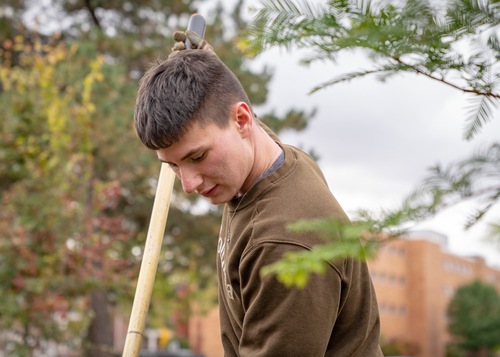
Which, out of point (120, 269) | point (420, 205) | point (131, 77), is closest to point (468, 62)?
point (420, 205)

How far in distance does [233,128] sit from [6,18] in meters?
14.5

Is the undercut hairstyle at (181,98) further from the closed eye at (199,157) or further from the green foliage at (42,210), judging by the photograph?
the green foliage at (42,210)

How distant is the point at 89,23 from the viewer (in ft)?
54.4

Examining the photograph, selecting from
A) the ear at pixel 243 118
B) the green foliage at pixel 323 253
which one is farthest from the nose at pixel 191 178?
the green foliage at pixel 323 253

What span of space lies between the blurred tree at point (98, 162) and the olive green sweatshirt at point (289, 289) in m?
7.72

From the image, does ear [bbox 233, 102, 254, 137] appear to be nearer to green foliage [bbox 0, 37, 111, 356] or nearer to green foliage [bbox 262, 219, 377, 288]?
green foliage [bbox 262, 219, 377, 288]

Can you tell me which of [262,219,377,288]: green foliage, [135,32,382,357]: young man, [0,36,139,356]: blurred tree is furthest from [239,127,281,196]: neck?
[0,36,139,356]: blurred tree

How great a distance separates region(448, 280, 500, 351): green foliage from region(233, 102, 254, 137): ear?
48665mm

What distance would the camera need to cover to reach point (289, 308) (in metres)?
1.81

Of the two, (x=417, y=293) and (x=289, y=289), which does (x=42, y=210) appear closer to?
(x=289, y=289)

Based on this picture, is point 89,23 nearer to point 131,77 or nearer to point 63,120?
point 131,77

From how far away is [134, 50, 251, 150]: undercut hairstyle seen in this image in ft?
6.05

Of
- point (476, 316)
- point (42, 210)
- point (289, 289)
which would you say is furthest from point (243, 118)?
point (476, 316)

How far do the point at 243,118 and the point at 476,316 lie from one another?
50275 mm
